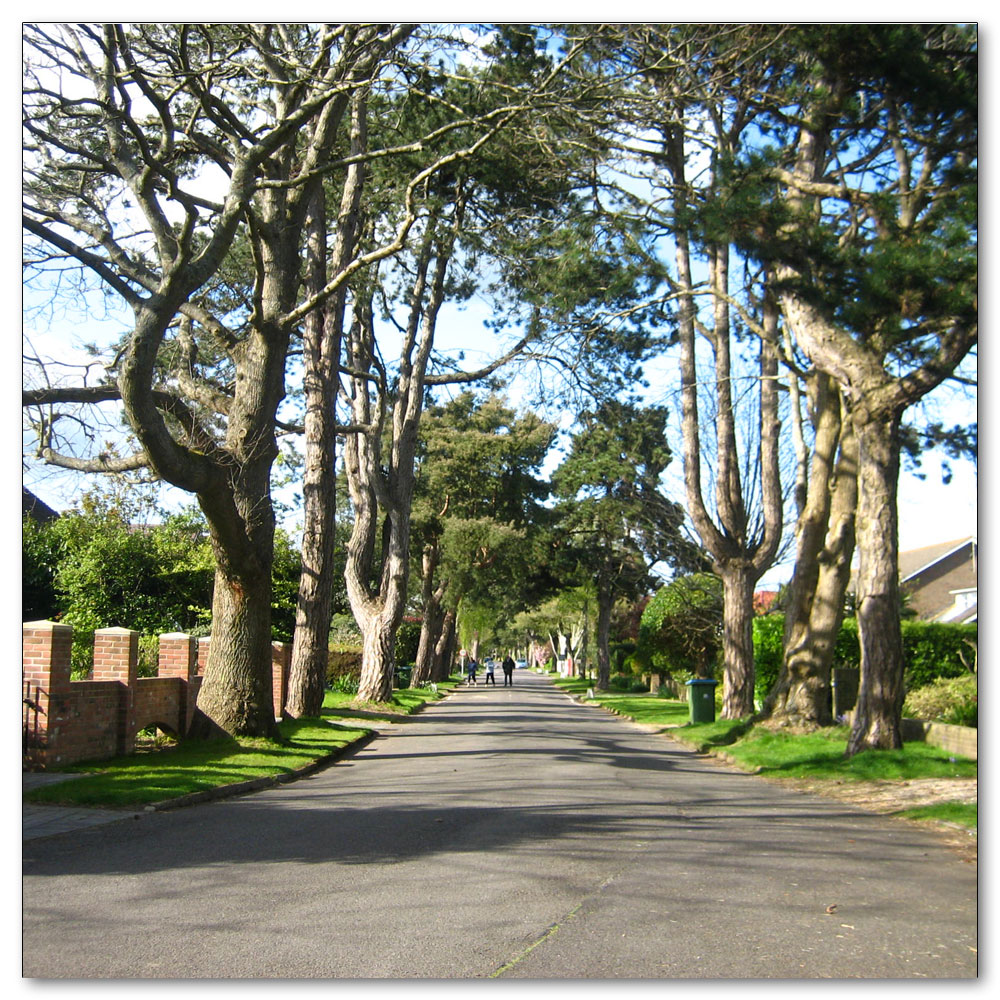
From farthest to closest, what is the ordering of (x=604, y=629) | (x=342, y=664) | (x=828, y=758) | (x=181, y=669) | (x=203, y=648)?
1. (x=604, y=629)
2. (x=342, y=664)
3. (x=203, y=648)
4. (x=181, y=669)
5. (x=828, y=758)

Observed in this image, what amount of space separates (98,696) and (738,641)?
512 inches

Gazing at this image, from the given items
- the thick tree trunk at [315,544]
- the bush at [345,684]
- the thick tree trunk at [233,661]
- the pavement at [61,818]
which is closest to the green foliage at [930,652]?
the thick tree trunk at [315,544]

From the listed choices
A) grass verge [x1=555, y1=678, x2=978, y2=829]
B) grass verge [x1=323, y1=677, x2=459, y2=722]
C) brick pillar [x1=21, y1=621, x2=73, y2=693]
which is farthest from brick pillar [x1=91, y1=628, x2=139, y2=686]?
grass verge [x1=323, y1=677, x2=459, y2=722]

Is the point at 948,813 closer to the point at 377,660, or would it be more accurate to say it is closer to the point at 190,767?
the point at 190,767

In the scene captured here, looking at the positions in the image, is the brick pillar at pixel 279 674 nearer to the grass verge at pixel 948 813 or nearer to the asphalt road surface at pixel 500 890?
the asphalt road surface at pixel 500 890

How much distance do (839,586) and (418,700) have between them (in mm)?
17315

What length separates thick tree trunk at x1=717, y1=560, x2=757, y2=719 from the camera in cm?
2034

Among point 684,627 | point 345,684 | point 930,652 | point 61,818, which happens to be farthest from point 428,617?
point 61,818

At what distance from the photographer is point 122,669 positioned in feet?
41.0

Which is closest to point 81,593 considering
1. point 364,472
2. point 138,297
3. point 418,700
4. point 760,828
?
point 364,472

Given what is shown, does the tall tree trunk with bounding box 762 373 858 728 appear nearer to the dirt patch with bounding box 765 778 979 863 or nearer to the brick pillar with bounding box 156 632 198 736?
the dirt patch with bounding box 765 778 979 863

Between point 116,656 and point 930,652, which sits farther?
point 930,652

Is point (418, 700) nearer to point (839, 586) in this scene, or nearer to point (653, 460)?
point (653, 460)

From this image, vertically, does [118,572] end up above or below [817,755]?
above
